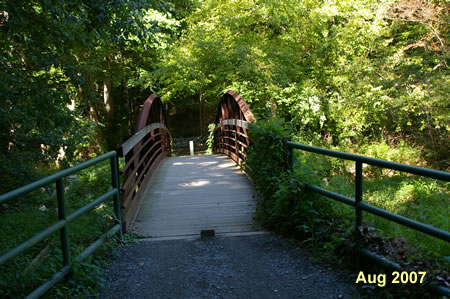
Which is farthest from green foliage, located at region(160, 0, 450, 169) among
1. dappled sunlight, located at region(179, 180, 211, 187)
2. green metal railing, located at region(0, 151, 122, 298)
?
green metal railing, located at region(0, 151, 122, 298)

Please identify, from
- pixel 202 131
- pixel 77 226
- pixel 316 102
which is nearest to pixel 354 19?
pixel 316 102

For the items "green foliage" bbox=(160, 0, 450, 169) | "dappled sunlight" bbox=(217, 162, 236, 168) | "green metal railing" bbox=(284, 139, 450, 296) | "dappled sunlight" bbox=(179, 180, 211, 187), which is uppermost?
"green foliage" bbox=(160, 0, 450, 169)

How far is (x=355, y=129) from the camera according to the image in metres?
14.5

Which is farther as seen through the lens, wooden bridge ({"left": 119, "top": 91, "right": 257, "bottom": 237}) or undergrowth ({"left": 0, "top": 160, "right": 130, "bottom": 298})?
wooden bridge ({"left": 119, "top": 91, "right": 257, "bottom": 237})

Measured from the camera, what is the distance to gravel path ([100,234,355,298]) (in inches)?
129

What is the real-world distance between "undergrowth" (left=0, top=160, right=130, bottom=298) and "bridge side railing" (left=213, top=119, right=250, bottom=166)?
3.40 m

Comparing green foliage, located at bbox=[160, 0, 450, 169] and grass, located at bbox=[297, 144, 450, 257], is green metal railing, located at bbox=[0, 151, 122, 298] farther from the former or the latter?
green foliage, located at bbox=[160, 0, 450, 169]

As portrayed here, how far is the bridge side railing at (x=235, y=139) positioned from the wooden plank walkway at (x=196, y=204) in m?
0.53

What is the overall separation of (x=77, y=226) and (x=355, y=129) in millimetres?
12147

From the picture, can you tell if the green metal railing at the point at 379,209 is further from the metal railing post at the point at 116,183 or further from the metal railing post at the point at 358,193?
the metal railing post at the point at 116,183

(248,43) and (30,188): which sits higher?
(248,43)

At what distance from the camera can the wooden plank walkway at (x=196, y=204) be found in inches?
205

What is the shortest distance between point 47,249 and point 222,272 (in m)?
1.47

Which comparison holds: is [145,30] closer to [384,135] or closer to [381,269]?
[381,269]
